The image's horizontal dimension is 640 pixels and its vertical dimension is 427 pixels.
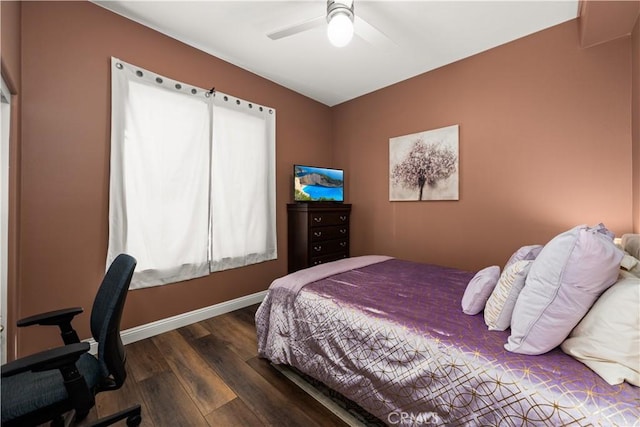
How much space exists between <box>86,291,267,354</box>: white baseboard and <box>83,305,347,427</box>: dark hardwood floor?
2.7 inches

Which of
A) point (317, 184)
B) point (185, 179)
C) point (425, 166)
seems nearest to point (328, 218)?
point (317, 184)

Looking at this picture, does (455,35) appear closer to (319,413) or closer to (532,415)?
(532,415)

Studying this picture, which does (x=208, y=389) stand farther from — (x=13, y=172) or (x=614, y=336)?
(x=614, y=336)

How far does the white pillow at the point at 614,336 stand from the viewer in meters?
0.86

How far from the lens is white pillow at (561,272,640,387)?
0.86 meters

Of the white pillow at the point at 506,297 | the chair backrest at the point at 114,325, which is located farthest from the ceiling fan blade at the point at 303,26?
the white pillow at the point at 506,297

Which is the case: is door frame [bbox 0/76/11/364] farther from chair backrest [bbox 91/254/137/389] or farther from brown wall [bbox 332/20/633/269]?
brown wall [bbox 332/20/633/269]

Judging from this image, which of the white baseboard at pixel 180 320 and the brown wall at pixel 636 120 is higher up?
the brown wall at pixel 636 120

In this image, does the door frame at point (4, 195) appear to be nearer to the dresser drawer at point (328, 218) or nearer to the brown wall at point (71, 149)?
the brown wall at point (71, 149)

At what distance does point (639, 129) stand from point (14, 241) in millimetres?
4305

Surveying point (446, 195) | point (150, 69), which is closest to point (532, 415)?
point (446, 195)

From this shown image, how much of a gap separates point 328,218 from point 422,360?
7.89 ft

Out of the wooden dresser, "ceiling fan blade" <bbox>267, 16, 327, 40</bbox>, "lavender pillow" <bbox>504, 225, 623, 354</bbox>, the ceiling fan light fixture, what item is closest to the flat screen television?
the wooden dresser

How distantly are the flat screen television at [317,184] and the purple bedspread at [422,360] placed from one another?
1.66m
